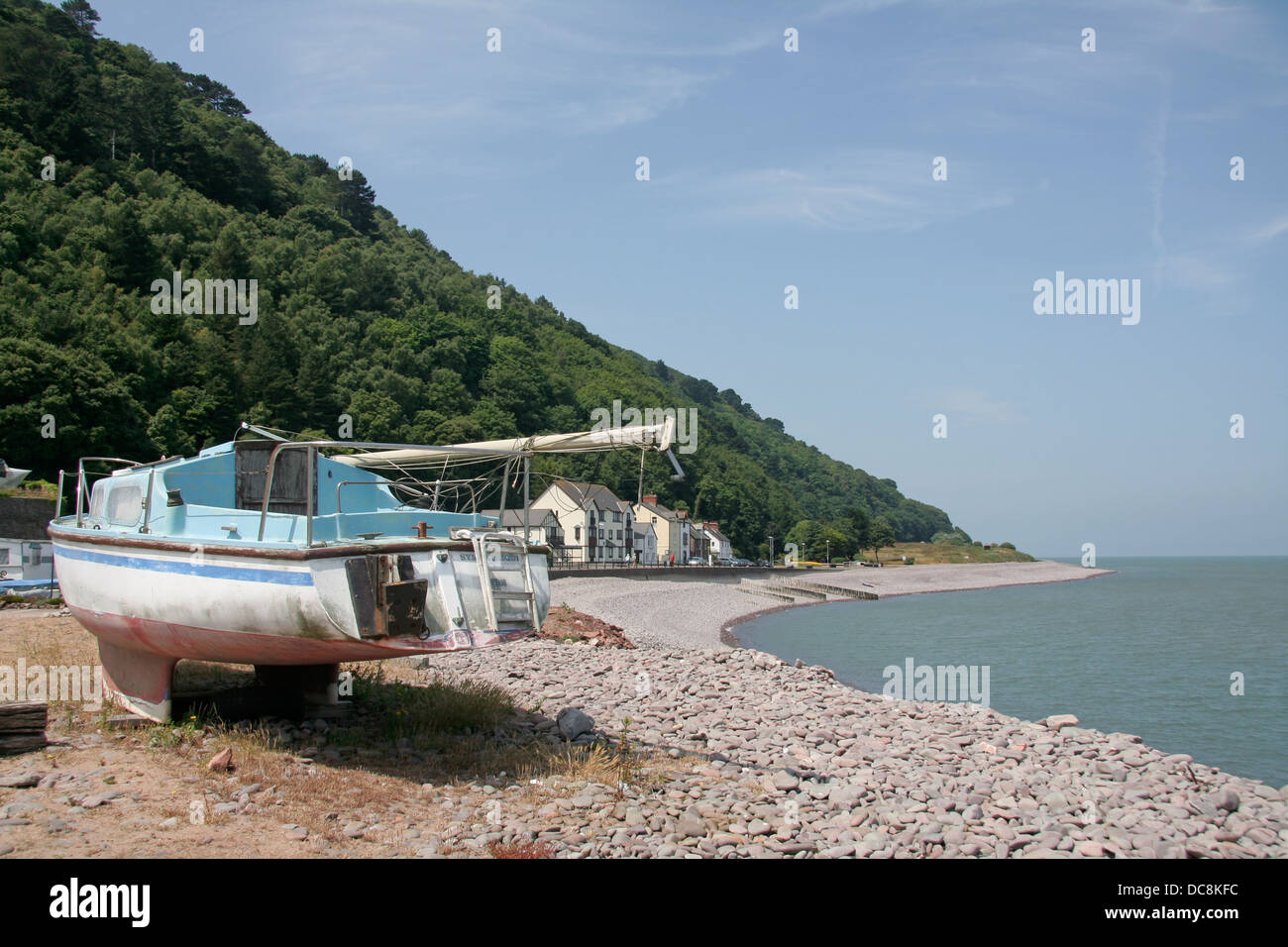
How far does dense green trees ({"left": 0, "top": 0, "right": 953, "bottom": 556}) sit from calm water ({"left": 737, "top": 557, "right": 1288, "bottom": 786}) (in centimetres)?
1787

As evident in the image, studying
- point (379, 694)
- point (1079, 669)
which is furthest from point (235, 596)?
point (1079, 669)

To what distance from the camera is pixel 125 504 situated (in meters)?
11.3

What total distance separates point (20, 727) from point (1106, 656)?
36.3 m

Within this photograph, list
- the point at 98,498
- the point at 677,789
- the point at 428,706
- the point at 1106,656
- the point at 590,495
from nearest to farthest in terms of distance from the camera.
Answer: the point at 677,789 < the point at 428,706 < the point at 98,498 < the point at 1106,656 < the point at 590,495

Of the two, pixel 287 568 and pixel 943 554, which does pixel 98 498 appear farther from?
pixel 943 554

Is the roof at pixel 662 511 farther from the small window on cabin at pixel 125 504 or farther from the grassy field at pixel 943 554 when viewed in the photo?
the small window on cabin at pixel 125 504

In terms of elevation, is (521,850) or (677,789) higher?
(521,850)

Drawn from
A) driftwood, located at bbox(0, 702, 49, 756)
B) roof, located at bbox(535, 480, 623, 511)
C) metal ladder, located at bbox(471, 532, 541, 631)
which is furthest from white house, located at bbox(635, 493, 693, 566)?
driftwood, located at bbox(0, 702, 49, 756)

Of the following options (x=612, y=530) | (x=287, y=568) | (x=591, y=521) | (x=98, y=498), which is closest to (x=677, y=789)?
(x=287, y=568)

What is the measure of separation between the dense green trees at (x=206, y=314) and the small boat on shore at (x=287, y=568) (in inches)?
1007

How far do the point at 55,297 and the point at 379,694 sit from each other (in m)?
58.0

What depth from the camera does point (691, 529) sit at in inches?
4604
